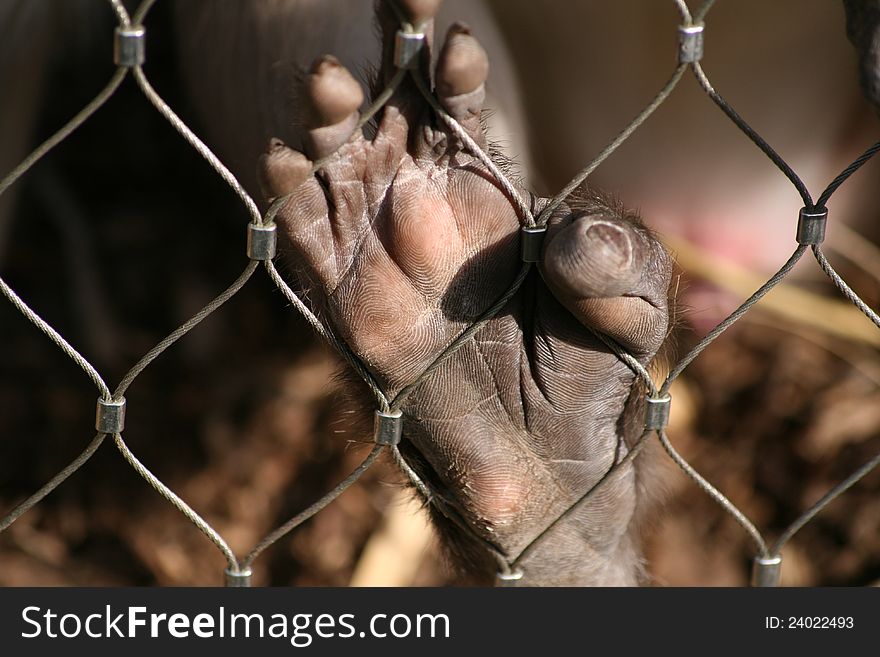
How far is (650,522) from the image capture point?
0.98 meters

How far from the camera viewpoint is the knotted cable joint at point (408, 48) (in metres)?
0.59

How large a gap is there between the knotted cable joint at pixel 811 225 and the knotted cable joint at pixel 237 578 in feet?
1.47

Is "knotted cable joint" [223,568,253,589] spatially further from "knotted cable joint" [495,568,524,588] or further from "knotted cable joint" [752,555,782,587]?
"knotted cable joint" [752,555,782,587]

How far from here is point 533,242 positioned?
2.11ft

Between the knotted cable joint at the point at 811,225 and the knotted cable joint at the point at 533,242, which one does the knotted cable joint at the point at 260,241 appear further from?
the knotted cable joint at the point at 811,225

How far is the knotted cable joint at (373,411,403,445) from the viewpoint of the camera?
689 millimetres

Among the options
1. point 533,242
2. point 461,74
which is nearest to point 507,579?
point 533,242

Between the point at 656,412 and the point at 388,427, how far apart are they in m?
0.18

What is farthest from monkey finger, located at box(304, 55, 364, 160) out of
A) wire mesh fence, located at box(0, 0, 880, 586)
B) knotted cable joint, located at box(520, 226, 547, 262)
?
knotted cable joint, located at box(520, 226, 547, 262)

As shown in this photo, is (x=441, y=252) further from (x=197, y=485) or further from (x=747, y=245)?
(x=747, y=245)

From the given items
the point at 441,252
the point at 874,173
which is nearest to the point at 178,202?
the point at 874,173

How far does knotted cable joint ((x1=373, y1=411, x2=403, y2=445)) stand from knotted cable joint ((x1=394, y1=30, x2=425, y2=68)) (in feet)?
0.74

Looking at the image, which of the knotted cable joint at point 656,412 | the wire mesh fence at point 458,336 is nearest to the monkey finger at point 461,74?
the wire mesh fence at point 458,336

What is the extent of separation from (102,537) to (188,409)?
0.81ft
